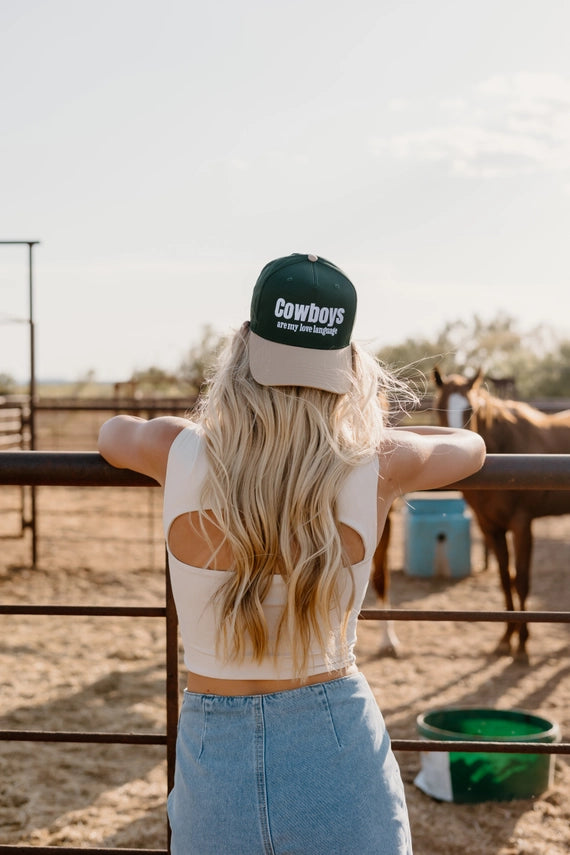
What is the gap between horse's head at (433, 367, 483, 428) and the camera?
6012mm

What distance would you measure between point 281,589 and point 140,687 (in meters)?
4.10

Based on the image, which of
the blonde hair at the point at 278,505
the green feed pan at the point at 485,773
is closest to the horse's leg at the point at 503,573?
the green feed pan at the point at 485,773

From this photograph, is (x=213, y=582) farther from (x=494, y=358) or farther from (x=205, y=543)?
(x=494, y=358)

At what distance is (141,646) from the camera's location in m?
5.79

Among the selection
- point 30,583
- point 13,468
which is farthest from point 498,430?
point 13,468

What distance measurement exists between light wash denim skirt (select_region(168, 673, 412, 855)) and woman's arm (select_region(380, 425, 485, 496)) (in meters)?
0.36

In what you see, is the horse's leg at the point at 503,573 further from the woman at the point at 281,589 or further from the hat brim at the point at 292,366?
the hat brim at the point at 292,366

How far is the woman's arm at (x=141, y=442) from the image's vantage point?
1.37 m

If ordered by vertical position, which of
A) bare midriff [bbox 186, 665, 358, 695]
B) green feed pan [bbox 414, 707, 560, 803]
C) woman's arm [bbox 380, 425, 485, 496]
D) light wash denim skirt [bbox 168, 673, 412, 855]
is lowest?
green feed pan [bbox 414, 707, 560, 803]

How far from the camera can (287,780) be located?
1150 mm

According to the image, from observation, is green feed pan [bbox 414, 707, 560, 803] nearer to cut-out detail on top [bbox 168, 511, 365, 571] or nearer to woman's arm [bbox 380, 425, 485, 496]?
woman's arm [bbox 380, 425, 485, 496]

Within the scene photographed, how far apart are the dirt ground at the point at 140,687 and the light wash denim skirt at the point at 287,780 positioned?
227 cm

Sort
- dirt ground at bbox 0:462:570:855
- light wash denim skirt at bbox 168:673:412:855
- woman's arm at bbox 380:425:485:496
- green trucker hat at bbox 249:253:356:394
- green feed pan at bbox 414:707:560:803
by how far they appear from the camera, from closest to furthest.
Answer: light wash denim skirt at bbox 168:673:412:855, green trucker hat at bbox 249:253:356:394, woman's arm at bbox 380:425:485:496, dirt ground at bbox 0:462:570:855, green feed pan at bbox 414:707:560:803

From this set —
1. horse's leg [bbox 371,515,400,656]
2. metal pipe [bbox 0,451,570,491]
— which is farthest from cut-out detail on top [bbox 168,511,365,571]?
horse's leg [bbox 371,515,400,656]
